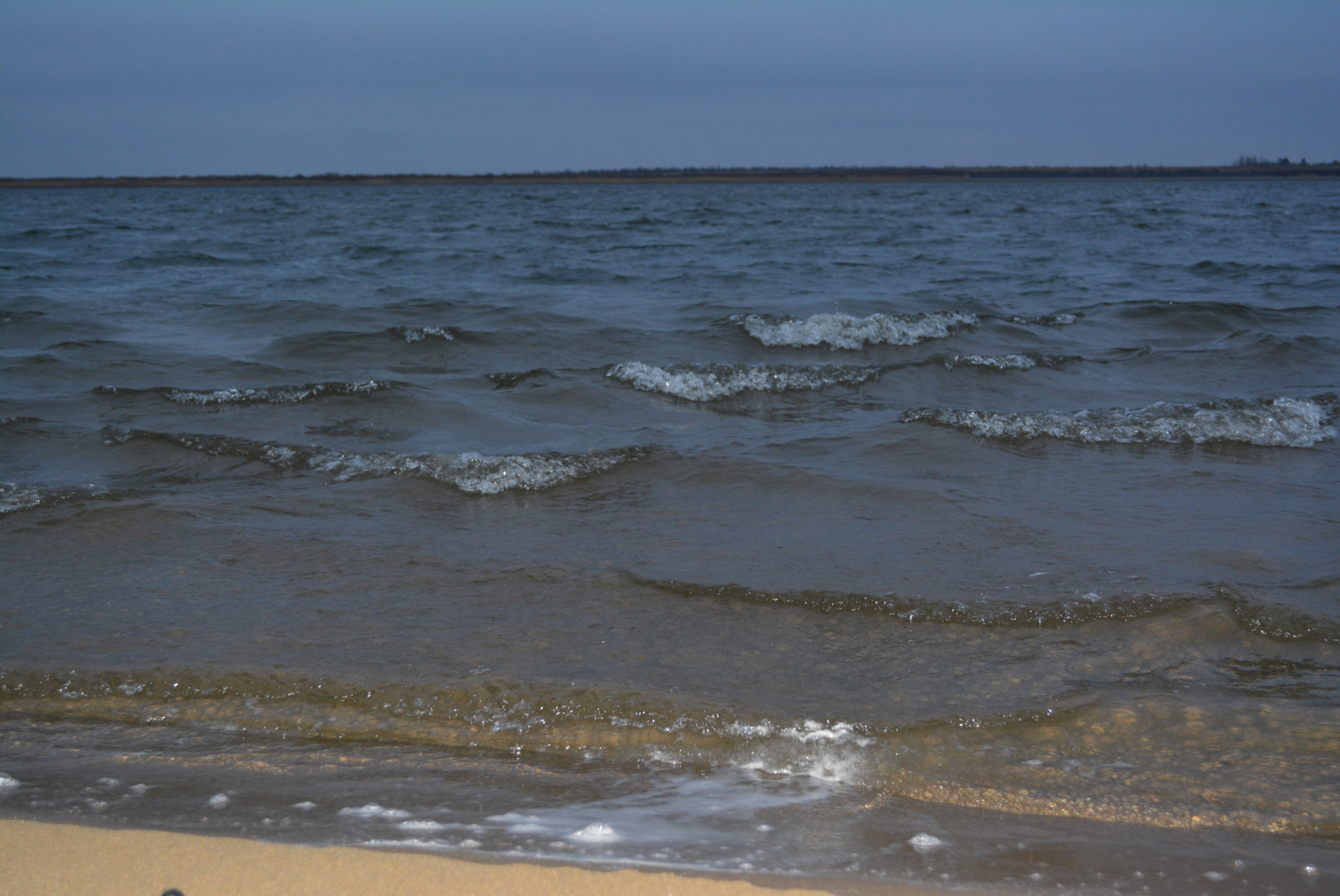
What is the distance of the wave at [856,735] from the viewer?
2.01m

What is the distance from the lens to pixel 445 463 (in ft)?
15.1

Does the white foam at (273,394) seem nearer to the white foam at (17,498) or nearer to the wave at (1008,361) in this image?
the white foam at (17,498)

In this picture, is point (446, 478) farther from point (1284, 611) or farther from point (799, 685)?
point (1284, 611)

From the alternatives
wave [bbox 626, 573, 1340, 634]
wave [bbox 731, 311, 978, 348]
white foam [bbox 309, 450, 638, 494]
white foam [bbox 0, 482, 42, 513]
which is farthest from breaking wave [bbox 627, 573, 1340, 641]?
wave [bbox 731, 311, 978, 348]

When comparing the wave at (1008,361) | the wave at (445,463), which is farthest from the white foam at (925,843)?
the wave at (1008,361)

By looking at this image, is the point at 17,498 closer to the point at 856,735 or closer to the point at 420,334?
the point at 856,735

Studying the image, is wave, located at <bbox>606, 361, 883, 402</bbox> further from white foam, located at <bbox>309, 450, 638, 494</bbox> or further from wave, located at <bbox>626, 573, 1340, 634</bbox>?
wave, located at <bbox>626, 573, 1340, 634</bbox>

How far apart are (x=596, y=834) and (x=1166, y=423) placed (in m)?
4.66

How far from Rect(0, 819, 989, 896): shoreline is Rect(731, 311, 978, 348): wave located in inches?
279

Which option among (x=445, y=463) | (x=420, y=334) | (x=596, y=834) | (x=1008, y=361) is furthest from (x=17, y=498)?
(x=1008, y=361)

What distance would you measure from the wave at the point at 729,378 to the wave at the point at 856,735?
419cm

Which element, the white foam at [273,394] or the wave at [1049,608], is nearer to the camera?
the wave at [1049,608]

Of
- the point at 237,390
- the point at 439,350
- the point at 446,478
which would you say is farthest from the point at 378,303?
the point at 446,478

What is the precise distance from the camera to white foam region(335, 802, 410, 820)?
1.88 metres
